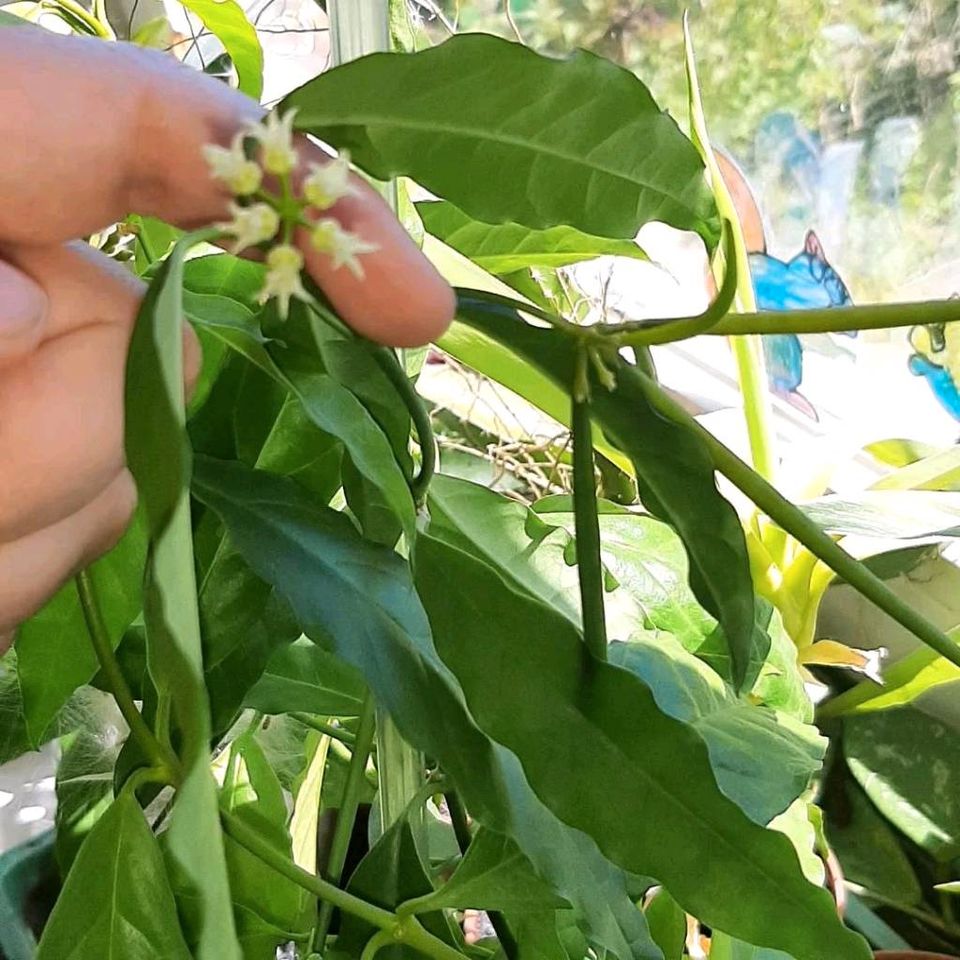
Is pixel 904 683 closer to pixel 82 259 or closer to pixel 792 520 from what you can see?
pixel 792 520

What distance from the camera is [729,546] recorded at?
31 cm

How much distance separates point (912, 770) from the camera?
29.0 inches

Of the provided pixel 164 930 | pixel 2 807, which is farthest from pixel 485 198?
pixel 2 807

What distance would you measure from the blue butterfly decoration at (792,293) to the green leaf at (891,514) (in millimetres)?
242

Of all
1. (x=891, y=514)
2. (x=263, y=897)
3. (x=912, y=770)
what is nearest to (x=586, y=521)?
(x=263, y=897)

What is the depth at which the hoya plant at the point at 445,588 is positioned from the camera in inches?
8.8

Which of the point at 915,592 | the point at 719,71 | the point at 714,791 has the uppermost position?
the point at 719,71

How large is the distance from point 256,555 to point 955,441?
673mm

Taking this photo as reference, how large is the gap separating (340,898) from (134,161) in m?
0.23

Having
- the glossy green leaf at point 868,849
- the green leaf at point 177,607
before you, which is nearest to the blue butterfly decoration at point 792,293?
the glossy green leaf at point 868,849

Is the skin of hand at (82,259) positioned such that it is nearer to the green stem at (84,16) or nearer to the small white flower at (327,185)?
the small white flower at (327,185)

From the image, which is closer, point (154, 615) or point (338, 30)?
point (154, 615)

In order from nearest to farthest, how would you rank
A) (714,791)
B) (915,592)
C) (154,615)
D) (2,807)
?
(154,615) < (714,791) < (2,807) < (915,592)

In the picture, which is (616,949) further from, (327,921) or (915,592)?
(915,592)
